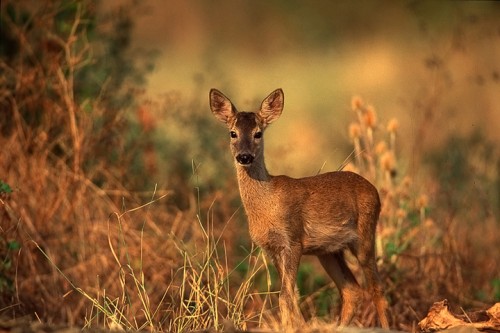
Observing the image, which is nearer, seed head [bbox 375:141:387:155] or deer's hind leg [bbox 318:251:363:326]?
deer's hind leg [bbox 318:251:363:326]

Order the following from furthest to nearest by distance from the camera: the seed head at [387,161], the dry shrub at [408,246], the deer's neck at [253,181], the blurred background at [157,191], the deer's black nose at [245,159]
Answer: the seed head at [387,161], the dry shrub at [408,246], the blurred background at [157,191], the deer's neck at [253,181], the deer's black nose at [245,159]

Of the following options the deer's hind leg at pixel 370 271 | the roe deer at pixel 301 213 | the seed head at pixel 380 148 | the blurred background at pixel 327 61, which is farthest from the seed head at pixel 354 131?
the deer's hind leg at pixel 370 271

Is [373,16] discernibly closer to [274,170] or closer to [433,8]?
[433,8]

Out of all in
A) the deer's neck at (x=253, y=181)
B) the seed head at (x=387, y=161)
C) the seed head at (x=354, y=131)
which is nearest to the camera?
the deer's neck at (x=253, y=181)

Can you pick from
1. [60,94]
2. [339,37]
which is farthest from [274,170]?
[339,37]

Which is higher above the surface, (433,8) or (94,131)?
(433,8)

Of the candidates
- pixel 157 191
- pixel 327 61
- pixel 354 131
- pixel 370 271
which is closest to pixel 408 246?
Answer: pixel 354 131

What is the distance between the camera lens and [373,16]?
1112 inches

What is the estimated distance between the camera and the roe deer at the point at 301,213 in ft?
29.7

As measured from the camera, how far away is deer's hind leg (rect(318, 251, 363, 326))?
956cm

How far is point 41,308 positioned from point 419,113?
4.34 metres

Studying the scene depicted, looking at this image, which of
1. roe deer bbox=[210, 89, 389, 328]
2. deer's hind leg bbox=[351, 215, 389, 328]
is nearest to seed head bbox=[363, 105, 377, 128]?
roe deer bbox=[210, 89, 389, 328]

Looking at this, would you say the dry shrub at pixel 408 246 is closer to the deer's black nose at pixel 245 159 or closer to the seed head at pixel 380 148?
the seed head at pixel 380 148

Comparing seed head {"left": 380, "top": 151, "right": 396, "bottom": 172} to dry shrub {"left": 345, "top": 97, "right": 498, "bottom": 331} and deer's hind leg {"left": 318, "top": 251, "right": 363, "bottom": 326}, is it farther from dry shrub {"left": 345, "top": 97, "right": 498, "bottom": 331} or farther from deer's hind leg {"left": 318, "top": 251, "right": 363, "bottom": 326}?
deer's hind leg {"left": 318, "top": 251, "right": 363, "bottom": 326}
